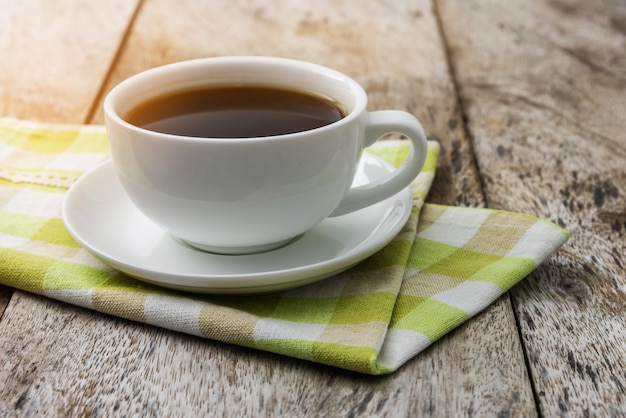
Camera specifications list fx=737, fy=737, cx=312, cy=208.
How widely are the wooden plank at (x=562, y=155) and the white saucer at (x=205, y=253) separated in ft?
0.52

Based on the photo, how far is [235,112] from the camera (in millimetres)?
736

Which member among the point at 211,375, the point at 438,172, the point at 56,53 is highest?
the point at 211,375

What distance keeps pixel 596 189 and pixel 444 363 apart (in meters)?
0.44

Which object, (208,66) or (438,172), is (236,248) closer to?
(208,66)

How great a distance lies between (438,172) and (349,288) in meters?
0.34

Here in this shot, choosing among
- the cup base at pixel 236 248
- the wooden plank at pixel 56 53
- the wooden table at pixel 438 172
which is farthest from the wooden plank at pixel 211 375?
the wooden plank at pixel 56 53

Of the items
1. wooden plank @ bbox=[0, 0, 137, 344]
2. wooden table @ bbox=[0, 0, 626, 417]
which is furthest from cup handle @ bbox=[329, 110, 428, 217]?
wooden plank @ bbox=[0, 0, 137, 344]

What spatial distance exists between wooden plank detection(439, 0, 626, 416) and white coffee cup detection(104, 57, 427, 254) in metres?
0.19

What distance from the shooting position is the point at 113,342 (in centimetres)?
60

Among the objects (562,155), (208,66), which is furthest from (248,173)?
(562,155)

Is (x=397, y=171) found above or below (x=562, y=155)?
above

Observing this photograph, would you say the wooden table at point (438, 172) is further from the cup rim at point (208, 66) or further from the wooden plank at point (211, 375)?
the cup rim at point (208, 66)

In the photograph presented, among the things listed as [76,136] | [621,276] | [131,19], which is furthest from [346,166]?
[131,19]

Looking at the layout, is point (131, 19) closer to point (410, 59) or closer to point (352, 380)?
point (410, 59)
